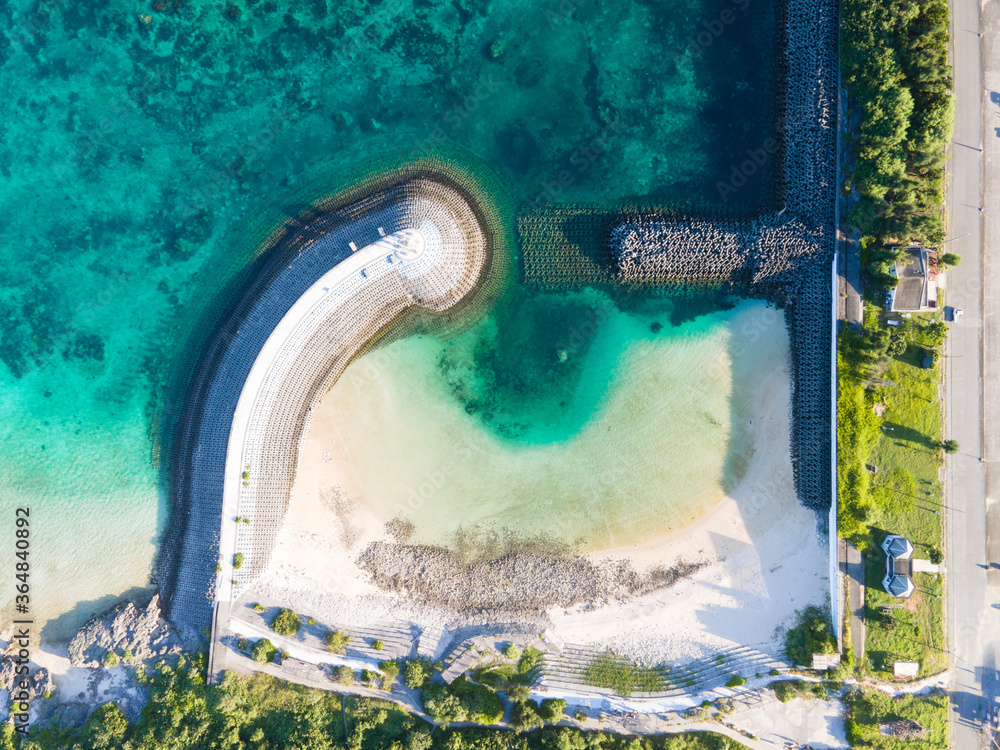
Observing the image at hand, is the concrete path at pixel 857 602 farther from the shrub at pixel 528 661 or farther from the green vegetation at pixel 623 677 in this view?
the shrub at pixel 528 661

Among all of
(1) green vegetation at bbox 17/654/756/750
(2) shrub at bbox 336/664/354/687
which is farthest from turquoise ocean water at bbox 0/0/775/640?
(2) shrub at bbox 336/664/354/687

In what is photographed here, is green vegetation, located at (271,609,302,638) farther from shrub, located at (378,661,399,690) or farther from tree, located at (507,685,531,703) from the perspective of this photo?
tree, located at (507,685,531,703)

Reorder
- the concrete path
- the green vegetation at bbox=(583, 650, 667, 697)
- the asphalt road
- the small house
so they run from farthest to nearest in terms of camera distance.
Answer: the green vegetation at bbox=(583, 650, 667, 697) → the concrete path → the asphalt road → the small house

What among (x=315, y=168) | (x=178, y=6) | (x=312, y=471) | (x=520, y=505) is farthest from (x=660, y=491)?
(x=178, y=6)

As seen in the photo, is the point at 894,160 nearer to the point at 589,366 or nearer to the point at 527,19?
the point at 589,366

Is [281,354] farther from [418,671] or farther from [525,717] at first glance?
[525,717]

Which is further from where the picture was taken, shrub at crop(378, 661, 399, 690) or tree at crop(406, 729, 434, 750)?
shrub at crop(378, 661, 399, 690)
